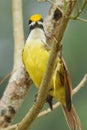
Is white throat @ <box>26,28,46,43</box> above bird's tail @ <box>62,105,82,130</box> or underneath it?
above

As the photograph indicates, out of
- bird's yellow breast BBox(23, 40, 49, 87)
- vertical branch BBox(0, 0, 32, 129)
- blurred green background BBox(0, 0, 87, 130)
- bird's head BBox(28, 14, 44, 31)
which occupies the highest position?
bird's head BBox(28, 14, 44, 31)

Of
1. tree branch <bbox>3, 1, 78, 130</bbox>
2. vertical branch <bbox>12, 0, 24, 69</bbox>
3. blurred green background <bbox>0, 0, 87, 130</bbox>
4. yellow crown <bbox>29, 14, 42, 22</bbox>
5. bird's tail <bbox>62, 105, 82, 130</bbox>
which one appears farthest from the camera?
blurred green background <bbox>0, 0, 87, 130</bbox>

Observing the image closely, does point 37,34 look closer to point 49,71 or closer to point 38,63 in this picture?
point 38,63

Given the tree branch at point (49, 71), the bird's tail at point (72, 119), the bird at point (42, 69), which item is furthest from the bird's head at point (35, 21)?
the tree branch at point (49, 71)

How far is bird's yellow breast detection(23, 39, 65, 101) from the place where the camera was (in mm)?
2990

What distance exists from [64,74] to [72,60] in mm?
7551

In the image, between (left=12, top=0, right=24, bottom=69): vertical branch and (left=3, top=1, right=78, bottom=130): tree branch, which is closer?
(left=3, top=1, right=78, bottom=130): tree branch

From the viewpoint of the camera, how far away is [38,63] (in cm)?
301

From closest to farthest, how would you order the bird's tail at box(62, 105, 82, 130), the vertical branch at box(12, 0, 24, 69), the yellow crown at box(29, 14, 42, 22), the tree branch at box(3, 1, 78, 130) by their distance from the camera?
the tree branch at box(3, 1, 78, 130)
the bird's tail at box(62, 105, 82, 130)
the yellow crown at box(29, 14, 42, 22)
the vertical branch at box(12, 0, 24, 69)

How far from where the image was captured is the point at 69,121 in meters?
2.98

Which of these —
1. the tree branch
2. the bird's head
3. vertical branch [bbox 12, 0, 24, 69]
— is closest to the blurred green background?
vertical branch [bbox 12, 0, 24, 69]

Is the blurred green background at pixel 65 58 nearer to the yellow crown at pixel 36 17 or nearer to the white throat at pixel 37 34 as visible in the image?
the white throat at pixel 37 34

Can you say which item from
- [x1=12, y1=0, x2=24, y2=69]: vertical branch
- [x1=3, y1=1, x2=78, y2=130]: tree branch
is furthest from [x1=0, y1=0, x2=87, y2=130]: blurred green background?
[x1=3, y1=1, x2=78, y2=130]: tree branch

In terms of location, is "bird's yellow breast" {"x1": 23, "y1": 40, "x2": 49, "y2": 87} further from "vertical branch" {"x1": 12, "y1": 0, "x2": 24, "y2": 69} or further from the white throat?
"vertical branch" {"x1": 12, "y1": 0, "x2": 24, "y2": 69}
